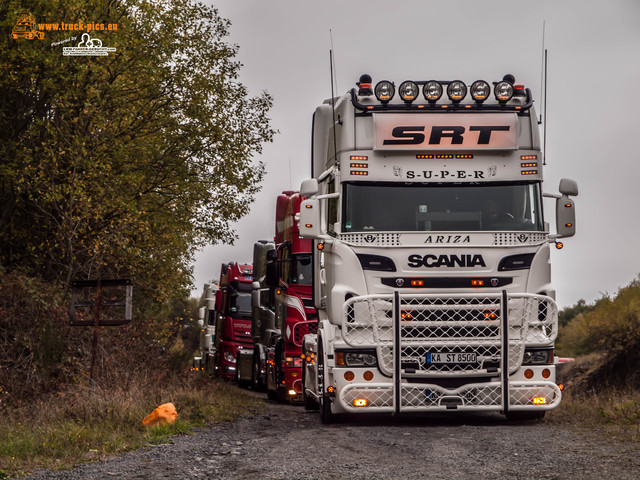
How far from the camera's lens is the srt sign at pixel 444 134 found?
41.0 feet

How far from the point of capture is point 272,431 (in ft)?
41.9

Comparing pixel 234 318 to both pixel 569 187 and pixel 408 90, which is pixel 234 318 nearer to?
pixel 408 90

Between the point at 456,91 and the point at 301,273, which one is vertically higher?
the point at 456,91

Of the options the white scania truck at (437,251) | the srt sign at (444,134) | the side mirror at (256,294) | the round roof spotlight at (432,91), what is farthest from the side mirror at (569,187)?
the side mirror at (256,294)

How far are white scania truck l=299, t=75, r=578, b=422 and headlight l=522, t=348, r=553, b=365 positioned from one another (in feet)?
0.04

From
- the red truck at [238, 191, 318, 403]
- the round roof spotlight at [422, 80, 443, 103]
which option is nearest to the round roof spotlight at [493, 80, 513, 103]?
the round roof spotlight at [422, 80, 443, 103]

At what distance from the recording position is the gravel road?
834 centimetres

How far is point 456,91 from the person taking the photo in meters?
12.6

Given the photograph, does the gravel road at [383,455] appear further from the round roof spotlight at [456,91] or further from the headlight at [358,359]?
the round roof spotlight at [456,91]

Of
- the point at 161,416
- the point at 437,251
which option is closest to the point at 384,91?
the point at 437,251

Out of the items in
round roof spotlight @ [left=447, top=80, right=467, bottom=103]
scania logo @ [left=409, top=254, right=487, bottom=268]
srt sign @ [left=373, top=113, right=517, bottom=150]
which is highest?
round roof spotlight @ [left=447, top=80, right=467, bottom=103]

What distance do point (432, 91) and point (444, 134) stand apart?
62 cm

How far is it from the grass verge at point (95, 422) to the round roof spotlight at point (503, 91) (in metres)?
6.08

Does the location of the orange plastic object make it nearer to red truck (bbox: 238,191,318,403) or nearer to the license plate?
the license plate
